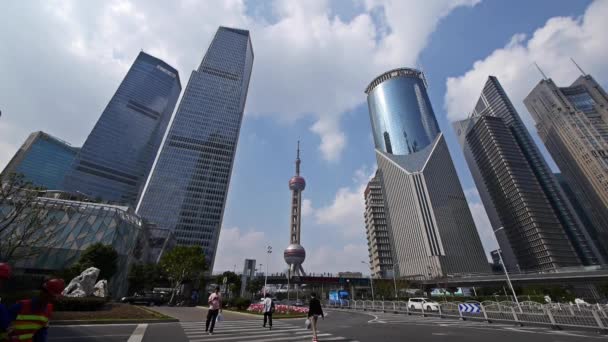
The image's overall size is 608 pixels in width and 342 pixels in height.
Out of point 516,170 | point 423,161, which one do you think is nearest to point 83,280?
point 423,161

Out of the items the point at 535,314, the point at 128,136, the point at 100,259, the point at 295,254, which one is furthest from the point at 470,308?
the point at 128,136

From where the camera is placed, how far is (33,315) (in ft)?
11.8

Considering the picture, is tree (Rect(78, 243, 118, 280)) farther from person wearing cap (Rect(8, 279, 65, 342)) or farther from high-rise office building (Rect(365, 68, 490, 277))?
high-rise office building (Rect(365, 68, 490, 277))

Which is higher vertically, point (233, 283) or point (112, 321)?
point (233, 283)

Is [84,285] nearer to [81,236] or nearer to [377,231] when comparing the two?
[81,236]

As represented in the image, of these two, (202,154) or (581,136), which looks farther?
(202,154)

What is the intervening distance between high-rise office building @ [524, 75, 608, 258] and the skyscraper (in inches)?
371

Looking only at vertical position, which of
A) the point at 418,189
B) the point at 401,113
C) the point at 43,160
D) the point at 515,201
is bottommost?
the point at 515,201

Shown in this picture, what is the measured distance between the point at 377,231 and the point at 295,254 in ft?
157

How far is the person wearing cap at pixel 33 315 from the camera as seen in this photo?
3.51 m

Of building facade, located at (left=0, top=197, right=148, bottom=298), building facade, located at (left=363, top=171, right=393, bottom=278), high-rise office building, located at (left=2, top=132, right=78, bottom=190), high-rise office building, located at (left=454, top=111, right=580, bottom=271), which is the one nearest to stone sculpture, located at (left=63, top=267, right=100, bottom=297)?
building facade, located at (left=0, top=197, right=148, bottom=298)

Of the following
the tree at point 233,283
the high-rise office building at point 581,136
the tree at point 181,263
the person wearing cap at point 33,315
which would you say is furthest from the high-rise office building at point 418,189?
the person wearing cap at point 33,315

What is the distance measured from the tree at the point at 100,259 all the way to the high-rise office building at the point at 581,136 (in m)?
172

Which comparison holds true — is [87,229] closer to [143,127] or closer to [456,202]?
[143,127]
